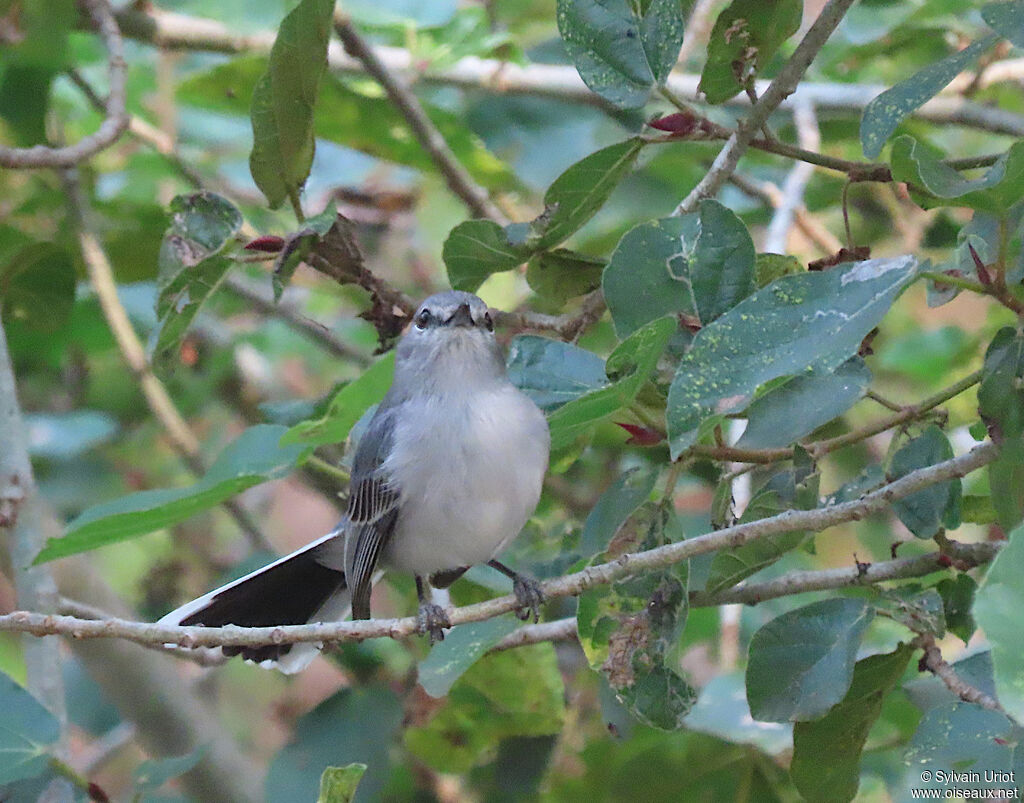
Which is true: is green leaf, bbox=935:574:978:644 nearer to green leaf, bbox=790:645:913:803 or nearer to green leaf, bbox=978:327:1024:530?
green leaf, bbox=790:645:913:803

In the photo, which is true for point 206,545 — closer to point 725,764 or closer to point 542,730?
point 542,730

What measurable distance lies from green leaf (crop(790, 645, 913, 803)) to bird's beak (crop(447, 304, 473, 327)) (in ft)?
3.69

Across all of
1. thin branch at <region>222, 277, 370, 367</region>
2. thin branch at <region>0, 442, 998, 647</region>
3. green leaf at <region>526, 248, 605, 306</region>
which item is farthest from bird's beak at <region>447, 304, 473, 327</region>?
thin branch at <region>222, 277, 370, 367</region>

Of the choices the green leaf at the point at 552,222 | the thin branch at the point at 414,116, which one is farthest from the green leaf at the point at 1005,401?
the thin branch at the point at 414,116

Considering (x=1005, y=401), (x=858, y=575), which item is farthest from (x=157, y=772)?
(x=1005, y=401)

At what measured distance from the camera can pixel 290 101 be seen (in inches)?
87.4

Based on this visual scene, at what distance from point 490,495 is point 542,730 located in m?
0.79

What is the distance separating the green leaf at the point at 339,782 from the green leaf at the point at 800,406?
0.78 metres

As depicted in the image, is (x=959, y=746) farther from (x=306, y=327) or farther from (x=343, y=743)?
(x=306, y=327)

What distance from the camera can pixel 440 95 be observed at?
4480 mm

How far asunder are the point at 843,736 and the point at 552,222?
1049 millimetres

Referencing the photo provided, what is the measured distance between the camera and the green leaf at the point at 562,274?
7.36 feet

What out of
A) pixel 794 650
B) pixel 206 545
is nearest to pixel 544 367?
pixel 794 650

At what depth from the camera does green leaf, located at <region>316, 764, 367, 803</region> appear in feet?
5.72
